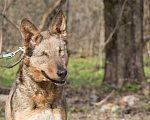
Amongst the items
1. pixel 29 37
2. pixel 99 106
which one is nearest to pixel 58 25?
pixel 29 37

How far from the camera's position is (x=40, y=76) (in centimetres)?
365

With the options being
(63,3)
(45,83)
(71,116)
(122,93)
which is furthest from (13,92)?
(122,93)

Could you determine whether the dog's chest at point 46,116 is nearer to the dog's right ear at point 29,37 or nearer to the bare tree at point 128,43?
the dog's right ear at point 29,37

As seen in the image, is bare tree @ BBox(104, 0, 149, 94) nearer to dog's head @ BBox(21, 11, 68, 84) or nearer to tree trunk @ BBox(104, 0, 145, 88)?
tree trunk @ BBox(104, 0, 145, 88)

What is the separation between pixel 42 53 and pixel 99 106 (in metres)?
5.20

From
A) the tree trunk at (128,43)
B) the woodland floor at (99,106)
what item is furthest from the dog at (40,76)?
the tree trunk at (128,43)

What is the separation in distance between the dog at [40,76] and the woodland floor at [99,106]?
3592mm

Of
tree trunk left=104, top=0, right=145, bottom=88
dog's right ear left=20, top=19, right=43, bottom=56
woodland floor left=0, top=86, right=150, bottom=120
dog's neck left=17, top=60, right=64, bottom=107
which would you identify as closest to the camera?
dog's right ear left=20, top=19, right=43, bottom=56

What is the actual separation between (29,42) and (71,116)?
4.28 m

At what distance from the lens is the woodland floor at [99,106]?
7.40m

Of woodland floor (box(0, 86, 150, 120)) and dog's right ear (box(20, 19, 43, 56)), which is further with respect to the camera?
woodland floor (box(0, 86, 150, 120))

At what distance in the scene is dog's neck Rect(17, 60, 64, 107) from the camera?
3.80 m

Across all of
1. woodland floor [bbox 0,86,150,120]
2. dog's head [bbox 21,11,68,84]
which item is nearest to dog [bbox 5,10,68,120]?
dog's head [bbox 21,11,68,84]

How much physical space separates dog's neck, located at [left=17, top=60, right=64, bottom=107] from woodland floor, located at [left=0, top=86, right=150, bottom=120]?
360 centimetres
